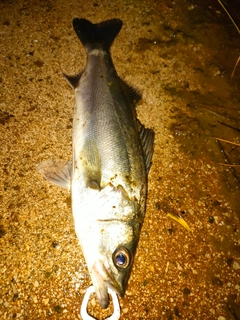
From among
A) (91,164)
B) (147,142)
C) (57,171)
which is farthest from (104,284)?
(147,142)

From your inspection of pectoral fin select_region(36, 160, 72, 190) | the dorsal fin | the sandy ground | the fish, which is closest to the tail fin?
the sandy ground

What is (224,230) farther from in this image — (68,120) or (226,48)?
(226,48)

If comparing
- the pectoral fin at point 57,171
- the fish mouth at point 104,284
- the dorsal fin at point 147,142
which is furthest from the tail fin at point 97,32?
the fish mouth at point 104,284

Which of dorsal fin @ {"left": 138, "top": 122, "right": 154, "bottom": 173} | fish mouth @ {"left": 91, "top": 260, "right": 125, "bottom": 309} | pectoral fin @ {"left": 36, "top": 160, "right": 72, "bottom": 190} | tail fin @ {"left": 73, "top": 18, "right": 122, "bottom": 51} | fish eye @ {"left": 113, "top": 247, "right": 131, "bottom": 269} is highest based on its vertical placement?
tail fin @ {"left": 73, "top": 18, "right": 122, "bottom": 51}

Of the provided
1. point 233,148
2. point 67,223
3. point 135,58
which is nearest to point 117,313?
point 67,223

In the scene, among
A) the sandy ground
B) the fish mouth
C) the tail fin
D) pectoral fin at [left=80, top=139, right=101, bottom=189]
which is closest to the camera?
the fish mouth

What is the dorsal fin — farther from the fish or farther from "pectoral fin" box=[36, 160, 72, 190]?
"pectoral fin" box=[36, 160, 72, 190]

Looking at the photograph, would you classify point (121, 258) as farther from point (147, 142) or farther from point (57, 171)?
point (147, 142)
